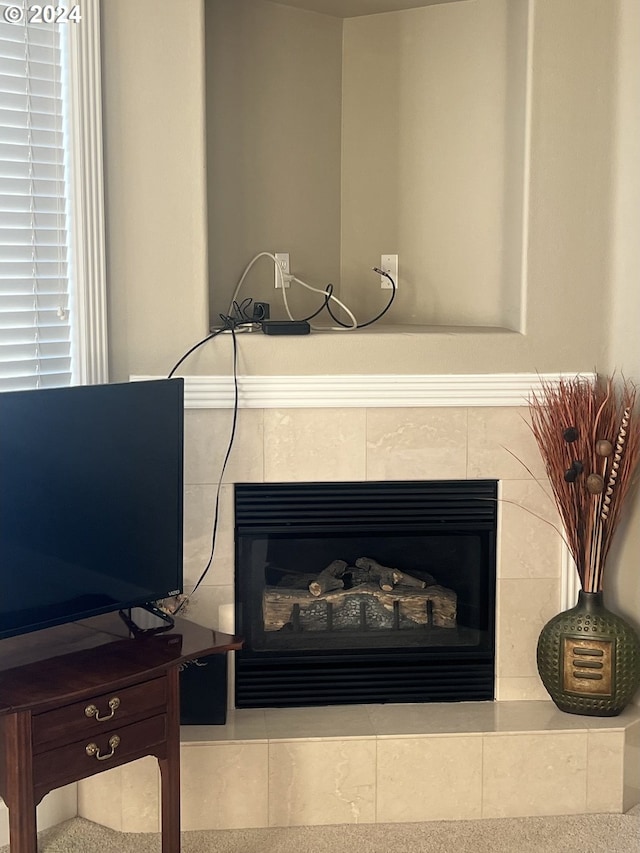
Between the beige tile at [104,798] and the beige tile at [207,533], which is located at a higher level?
the beige tile at [207,533]

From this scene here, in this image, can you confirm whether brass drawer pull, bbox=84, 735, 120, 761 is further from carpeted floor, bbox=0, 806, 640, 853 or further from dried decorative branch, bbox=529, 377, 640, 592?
dried decorative branch, bbox=529, 377, 640, 592

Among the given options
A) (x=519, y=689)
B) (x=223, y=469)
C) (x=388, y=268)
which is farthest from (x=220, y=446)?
(x=519, y=689)

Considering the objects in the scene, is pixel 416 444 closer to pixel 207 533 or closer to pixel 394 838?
pixel 207 533

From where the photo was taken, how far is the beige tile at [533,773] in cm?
271

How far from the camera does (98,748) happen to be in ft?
6.89

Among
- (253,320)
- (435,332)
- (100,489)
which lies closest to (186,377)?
(253,320)

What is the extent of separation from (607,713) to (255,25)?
7.59 feet

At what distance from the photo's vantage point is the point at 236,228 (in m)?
3.13

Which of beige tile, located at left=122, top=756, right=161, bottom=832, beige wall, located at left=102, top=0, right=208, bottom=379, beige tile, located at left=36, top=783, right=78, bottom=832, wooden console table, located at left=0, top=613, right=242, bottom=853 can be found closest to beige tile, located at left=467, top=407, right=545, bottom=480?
beige wall, located at left=102, top=0, right=208, bottom=379

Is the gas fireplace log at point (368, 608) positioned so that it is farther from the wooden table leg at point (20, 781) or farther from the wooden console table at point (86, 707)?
the wooden table leg at point (20, 781)

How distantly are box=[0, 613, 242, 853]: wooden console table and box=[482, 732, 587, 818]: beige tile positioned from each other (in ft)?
2.89

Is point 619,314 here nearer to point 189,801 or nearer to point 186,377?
point 186,377

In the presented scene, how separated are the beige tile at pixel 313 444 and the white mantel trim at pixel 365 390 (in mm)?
34

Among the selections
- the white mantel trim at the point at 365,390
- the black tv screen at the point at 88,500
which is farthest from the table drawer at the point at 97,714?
the white mantel trim at the point at 365,390
